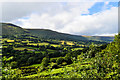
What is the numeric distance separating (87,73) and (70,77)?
114cm

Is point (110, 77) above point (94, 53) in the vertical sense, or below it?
below

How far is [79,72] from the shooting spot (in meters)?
6.40

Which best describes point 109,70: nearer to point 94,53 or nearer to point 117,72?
point 117,72

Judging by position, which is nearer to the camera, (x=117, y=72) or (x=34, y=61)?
(x=117, y=72)

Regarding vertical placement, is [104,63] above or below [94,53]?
below

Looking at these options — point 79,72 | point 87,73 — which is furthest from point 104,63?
point 79,72

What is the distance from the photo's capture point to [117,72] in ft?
20.5

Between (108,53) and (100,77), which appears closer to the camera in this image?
(100,77)

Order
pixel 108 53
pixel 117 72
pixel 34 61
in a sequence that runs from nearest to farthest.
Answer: pixel 117 72 → pixel 108 53 → pixel 34 61

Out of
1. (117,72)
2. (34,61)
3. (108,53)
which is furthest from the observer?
(34,61)

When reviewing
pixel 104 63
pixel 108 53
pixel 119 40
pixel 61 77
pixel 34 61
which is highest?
pixel 119 40

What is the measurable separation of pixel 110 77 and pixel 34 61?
107840 mm

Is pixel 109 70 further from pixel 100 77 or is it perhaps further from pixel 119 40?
pixel 119 40

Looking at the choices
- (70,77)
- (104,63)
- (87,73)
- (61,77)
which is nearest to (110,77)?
(104,63)
